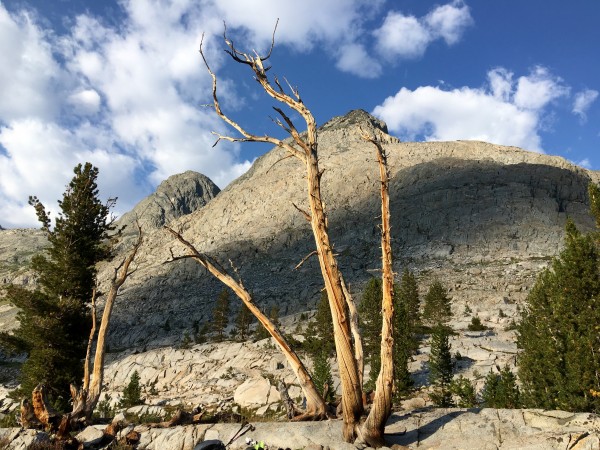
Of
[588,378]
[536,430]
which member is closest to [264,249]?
[588,378]

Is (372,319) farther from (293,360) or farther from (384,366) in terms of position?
(384,366)

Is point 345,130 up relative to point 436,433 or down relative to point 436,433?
up

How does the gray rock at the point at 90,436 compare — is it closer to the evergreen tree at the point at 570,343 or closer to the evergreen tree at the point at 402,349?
the evergreen tree at the point at 402,349

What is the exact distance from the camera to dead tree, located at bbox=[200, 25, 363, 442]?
27.3ft

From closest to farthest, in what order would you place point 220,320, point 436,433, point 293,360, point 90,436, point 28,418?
point 436,433, point 293,360, point 90,436, point 28,418, point 220,320

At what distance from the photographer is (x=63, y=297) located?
21.4 m

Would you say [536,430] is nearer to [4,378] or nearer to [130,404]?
[130,404]

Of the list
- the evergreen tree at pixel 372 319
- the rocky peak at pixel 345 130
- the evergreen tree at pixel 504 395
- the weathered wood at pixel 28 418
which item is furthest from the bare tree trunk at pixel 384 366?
the rocky peak at pixel 345 130

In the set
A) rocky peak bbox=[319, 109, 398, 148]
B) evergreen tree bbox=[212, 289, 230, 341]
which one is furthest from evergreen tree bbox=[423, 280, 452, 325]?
rocky peak bbox=[319, 109, 398, 148]

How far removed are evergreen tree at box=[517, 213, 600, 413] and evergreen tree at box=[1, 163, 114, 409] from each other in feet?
77.5

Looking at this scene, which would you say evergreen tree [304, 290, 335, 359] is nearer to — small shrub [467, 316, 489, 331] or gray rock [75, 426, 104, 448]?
small shrub [467, 316, 489, 331]

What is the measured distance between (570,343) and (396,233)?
78.1 meters

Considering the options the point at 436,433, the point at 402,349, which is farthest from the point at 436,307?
the point at 436,433

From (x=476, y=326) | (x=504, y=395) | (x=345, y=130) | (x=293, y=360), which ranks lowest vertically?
(x=504, y=395)
